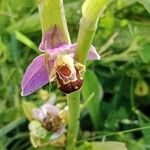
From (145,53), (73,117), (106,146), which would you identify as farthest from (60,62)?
(145,53)

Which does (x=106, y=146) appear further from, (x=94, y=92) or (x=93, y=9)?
(x=93, y=9)

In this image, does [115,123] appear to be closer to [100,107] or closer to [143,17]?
[100,107]

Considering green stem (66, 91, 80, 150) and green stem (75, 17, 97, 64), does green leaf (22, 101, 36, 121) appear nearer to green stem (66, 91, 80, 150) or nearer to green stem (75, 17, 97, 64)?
green stem (66, 91, 80, 150)

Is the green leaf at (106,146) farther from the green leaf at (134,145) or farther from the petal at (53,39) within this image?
the petal at (53,39)

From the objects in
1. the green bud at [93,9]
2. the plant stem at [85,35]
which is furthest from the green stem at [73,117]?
the green bud at [93,9]

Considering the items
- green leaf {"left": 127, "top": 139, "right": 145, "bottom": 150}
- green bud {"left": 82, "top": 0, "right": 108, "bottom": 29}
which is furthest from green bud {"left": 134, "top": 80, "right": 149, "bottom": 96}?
green bud {"left": 82, "top": 0, "right": 108, "bottom": 29}

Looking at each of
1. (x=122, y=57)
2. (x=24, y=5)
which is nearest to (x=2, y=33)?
(x=24, y=5)
